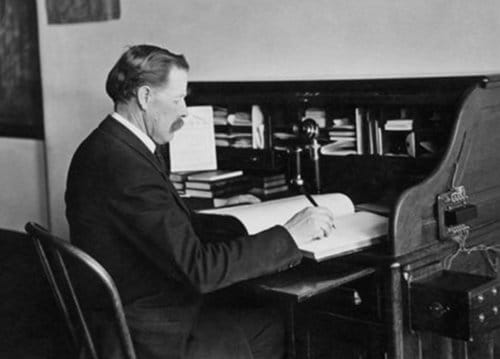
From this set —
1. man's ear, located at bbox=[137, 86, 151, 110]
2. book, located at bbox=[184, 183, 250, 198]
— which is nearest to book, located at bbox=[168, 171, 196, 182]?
book, located at bbox=[184, 183, 250, 198]

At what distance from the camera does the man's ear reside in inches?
90.4

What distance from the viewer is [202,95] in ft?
11.2

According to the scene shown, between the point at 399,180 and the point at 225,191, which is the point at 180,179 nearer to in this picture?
the point at 225,191

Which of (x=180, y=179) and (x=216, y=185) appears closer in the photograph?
(x=216, y=185)

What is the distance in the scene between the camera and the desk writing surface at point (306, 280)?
2080 mm

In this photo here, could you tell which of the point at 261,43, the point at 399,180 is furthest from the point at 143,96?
the point at 261,43

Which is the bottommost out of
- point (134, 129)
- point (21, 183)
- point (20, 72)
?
point (21, 183)

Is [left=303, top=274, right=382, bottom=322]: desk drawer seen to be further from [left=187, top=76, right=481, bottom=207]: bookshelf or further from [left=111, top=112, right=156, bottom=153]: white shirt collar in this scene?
[left=111, top=112, right=156, bottom=153]: white shirt collar

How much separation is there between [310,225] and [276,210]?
0.27 m

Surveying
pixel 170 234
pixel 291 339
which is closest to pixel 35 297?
pixel 291 339

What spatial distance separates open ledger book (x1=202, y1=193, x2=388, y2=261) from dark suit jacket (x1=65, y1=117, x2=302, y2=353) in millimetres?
87

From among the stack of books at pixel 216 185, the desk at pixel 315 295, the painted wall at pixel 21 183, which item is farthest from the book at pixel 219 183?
the painted wall at pixel 21 183

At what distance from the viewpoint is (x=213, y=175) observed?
125 inches

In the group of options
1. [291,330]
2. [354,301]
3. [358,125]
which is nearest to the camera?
[354,301]
